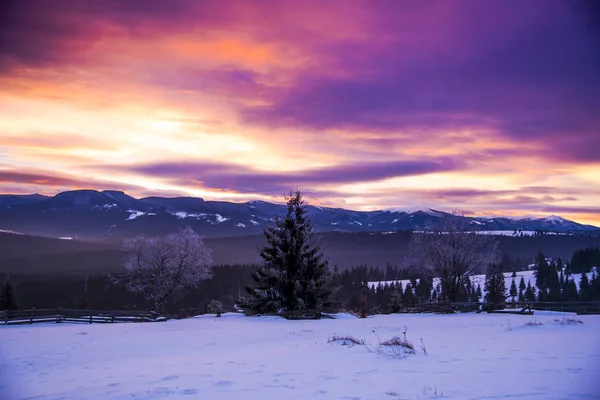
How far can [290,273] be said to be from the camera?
125 ft

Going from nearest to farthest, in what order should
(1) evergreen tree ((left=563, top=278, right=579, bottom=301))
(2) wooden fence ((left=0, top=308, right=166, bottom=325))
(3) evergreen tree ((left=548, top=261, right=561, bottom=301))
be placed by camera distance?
(2) wooden fence ((left=0, top=308, right=166, bottom=325)) → (1) evergreen tree ((left=563, top=278, right=579, bottom=301)) → (3) evergreen tree ((left=548, top=261, right=561, bottom=301))

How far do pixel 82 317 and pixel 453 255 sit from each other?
122ft

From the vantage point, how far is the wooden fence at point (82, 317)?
124 ft

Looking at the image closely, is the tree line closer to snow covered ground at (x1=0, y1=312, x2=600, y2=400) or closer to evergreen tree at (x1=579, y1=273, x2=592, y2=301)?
snow covered ground at (x1=0, y1=312, x2=600, y2=400)

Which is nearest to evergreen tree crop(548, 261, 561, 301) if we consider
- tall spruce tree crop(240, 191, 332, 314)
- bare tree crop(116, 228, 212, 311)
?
bare tree crop(116, 228, 212, 311)

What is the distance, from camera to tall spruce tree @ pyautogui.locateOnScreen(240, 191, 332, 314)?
37.6 m

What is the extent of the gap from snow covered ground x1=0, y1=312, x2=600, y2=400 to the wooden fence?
16.2 meters

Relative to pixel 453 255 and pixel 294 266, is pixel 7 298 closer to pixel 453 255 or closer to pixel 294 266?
pixel 294 266

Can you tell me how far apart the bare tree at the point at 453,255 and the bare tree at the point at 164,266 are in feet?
93.0

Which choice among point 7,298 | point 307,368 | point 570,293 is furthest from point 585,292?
point 307,368

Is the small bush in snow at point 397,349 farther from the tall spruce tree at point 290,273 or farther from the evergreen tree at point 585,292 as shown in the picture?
the evergreen tree at point 585,292

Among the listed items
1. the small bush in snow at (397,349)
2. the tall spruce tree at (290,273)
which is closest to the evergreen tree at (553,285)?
the tall spruce tree at (290,273)

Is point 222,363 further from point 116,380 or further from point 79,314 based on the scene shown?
point 79,314

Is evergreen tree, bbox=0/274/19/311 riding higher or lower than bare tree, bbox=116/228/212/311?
lower
